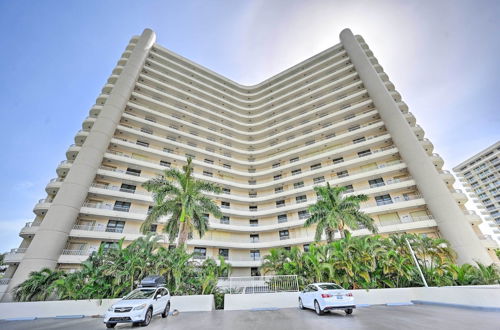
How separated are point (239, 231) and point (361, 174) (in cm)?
1964

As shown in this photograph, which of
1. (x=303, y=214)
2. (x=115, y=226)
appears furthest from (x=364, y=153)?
(x=115, y=226)

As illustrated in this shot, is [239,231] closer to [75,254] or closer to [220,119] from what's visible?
[75,254]

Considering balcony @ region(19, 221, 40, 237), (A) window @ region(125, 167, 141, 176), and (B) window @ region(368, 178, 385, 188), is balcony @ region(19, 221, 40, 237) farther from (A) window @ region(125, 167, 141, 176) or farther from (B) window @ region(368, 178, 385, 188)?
(B) window @ region(368, 178, 385, 188)

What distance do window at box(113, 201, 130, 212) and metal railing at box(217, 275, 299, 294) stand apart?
1864 cm

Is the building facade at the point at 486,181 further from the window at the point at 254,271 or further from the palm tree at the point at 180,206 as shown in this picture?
the palm tree at the point at 180,206

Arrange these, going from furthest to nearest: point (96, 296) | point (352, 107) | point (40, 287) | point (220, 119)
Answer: point (220, 119) → point (352, 107) → point (40, 287) → point (96, 296)

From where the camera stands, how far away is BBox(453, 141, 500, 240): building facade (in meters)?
66.9

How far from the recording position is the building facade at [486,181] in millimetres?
66938

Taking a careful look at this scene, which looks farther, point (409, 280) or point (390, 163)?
point (390, 163)


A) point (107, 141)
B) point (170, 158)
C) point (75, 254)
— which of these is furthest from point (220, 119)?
point (75, 254)

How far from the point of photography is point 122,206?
2719 centimetres

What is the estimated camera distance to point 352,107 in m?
34.7

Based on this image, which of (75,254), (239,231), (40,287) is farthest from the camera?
(239,231)

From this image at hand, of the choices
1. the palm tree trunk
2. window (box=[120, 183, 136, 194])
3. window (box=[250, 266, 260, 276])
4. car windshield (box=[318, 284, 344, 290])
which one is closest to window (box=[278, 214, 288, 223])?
window (box=[250, 266, 260, 276])
